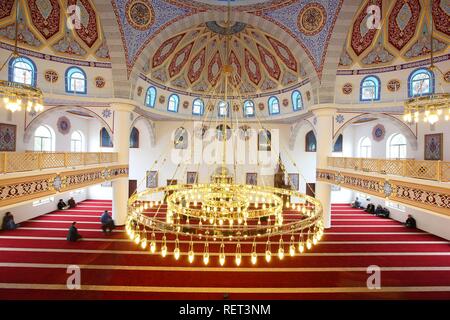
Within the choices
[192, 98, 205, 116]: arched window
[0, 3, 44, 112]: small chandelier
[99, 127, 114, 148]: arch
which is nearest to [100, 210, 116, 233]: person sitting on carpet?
[0, 3, 44, 112]: small chandelier

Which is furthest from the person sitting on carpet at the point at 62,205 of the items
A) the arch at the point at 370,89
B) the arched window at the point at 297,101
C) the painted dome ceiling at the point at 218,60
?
the arch at the point at 370,89

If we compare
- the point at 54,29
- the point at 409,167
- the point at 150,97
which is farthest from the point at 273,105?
the point at 54,29

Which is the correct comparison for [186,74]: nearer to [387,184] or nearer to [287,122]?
[287,122]

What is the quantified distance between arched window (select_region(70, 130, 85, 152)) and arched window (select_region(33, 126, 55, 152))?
1.02m

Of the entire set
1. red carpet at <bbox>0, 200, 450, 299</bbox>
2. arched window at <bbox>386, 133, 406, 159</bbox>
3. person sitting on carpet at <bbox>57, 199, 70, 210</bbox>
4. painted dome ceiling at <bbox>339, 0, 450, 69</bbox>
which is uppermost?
painted dome ceiling at <bbox>339, 0, 450, 69</bbox>

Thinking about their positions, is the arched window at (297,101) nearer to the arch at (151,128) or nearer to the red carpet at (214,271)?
the red carpet at (214,271)

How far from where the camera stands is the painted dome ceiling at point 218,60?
1038 centimetres

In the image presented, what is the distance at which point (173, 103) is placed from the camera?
12367 mm

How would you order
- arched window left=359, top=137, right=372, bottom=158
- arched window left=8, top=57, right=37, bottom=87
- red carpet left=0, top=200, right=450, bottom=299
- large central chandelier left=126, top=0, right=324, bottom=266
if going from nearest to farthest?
large central chandelier left=126, top=0, right=324, bottom=266 < red carpet left=0, top=200, right=450, bottom=299 < arched window left=8, top=57, right=37, bottom=87 < arched window left=359, top=137, right=372, bottom=158

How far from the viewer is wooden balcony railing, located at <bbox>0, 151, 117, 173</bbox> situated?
4.38 meters

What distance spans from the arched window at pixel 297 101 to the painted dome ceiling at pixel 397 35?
7.36 feet

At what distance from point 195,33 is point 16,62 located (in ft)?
20.7

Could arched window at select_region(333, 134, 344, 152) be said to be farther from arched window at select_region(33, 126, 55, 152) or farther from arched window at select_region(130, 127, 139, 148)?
arched window at select_region(33, 126, 55, 152)

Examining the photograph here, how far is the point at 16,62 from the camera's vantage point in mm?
7996
